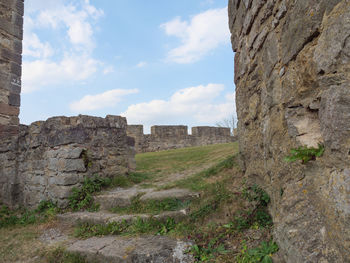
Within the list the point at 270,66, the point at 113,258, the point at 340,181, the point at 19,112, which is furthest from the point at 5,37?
the point at 340,181

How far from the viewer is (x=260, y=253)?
224 centimetres

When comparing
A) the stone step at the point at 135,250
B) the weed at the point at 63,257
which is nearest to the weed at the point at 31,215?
the weed at the point at 63,257

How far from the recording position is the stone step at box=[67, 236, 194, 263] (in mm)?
2785

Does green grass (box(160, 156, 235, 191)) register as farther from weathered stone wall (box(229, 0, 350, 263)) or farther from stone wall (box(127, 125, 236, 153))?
stone wall (box(127, 125, 236, 153))

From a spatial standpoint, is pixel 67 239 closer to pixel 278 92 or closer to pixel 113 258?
pixel 113 258

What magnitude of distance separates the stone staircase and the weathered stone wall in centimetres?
130

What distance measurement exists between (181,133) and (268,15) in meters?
13.3

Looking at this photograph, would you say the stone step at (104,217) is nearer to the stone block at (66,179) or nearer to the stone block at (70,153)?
the stone block at (66,179)

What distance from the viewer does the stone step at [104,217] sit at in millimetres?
3764

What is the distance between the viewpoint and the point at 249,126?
→ 3496 millimetres

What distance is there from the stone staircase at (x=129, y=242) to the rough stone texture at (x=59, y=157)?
966 mm

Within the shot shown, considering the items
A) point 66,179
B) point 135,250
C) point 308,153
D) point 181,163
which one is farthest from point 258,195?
point 181,163

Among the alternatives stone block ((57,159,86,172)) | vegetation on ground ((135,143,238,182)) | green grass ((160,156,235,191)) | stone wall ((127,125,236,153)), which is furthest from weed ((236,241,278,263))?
stone wall ((127,125,236,153))

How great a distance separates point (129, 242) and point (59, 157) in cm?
294
